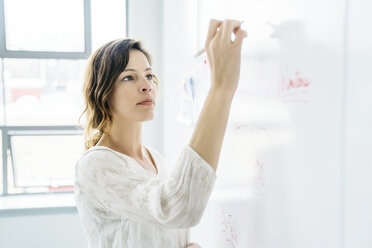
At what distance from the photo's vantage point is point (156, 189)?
2.02ft

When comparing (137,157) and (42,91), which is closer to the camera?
(137,157)

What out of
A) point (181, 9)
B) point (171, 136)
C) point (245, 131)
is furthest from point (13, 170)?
point (245, 131)

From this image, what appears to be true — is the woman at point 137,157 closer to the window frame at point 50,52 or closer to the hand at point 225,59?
the hand at point 225,59

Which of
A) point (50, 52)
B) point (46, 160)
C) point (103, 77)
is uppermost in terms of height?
point (50, 52)

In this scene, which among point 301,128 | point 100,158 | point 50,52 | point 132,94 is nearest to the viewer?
point 301,128

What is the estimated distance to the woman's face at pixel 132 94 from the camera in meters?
0.93

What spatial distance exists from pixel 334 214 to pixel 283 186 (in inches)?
6.4

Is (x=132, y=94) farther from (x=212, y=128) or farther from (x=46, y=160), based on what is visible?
(x=46, y=160)

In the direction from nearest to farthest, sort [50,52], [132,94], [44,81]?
1. [132,94]
2. [50,52]
3. [44,81]

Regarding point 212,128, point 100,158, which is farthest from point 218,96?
point 100,158

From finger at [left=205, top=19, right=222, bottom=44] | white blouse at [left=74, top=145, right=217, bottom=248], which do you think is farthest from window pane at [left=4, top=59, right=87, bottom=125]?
finger at [left=205, top=19, right=222, bottom=44]

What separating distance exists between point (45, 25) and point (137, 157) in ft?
6.70

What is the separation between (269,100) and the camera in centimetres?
74

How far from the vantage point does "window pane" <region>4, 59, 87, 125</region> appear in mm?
2592
